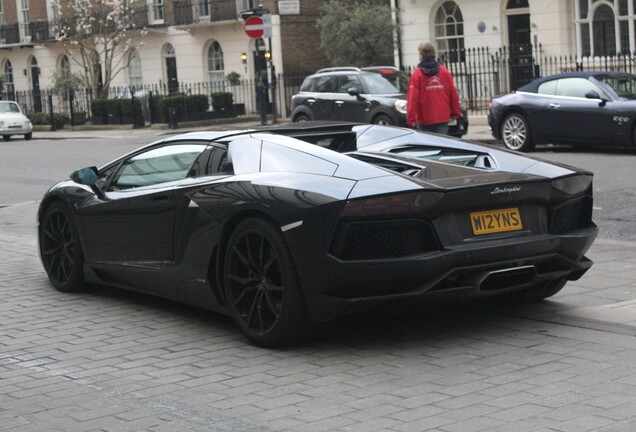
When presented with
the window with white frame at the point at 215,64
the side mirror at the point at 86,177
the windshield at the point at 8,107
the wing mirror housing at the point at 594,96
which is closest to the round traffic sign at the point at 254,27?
the wing mirror housing at the point at 594,96

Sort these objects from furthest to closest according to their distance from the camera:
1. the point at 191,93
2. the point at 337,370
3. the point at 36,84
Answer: the point at 36,84 < the point at 191,93 < the point at 337,370

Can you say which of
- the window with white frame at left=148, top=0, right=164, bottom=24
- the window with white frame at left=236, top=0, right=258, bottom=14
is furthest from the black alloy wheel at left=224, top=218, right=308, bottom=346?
the window with white frame at left=148, top=0, right=164, bottom=24

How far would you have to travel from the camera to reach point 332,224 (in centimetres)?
625

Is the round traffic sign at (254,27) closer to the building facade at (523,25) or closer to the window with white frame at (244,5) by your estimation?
the building facade at (523,25)

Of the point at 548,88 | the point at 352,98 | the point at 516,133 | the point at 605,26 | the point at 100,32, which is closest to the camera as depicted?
the point at 548,88

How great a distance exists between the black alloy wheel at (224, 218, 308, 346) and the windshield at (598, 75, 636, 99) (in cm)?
1411

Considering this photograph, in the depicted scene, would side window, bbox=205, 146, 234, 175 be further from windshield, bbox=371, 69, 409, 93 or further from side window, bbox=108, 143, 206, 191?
windshield, bbox=371, 69, 409, 93

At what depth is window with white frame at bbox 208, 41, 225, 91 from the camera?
146 feet

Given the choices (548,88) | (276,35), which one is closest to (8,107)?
(276,35)

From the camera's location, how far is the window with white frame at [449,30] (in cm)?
3294

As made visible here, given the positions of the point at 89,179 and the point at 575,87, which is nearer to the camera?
the point at 89,179

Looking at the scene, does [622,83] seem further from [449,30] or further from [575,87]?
[449,30]

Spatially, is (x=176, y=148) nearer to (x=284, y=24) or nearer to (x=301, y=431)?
(x=301, y=431)

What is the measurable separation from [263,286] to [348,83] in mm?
18930
